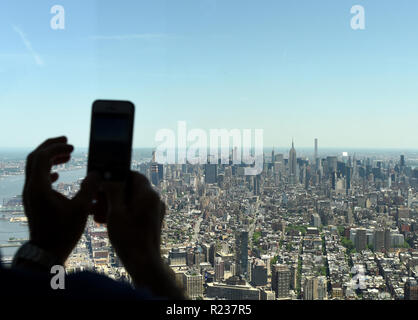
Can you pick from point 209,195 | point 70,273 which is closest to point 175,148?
point 209,195

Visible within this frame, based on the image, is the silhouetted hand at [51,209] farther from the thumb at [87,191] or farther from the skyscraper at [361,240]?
the skyscraper at [361,240]

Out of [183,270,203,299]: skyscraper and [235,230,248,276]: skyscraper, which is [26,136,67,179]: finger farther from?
[235,230,248,276]: skyscraper

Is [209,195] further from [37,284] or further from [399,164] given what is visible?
[37,284]

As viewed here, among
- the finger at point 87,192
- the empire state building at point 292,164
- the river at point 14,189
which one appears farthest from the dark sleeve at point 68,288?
the empire state building at point 292,164

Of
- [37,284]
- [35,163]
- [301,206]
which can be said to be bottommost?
[301,206]

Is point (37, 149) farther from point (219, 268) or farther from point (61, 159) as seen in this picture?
point (219, 268)

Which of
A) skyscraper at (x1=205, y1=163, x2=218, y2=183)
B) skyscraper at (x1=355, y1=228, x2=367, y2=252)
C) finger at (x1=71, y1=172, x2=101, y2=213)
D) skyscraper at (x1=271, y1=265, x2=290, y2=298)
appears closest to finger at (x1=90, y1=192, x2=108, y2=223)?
finger at (x1=71, y1=172, x2=101, y2=213)
